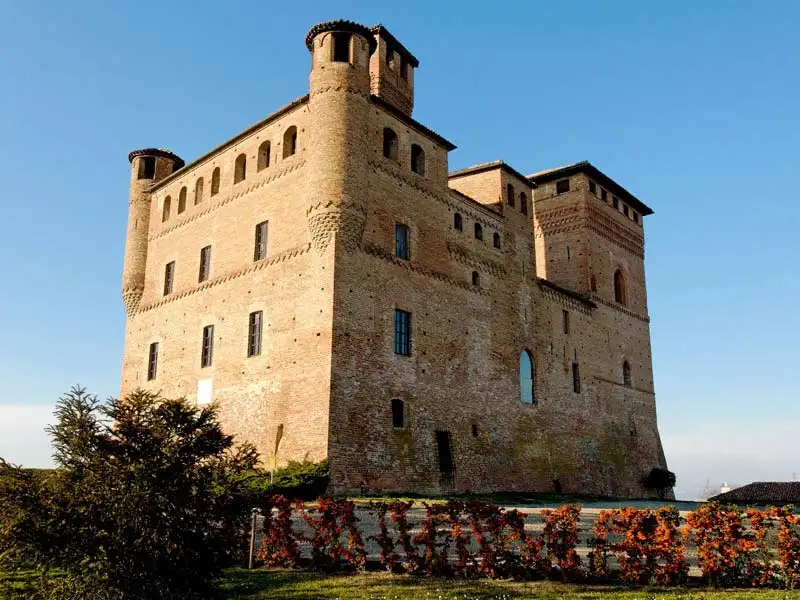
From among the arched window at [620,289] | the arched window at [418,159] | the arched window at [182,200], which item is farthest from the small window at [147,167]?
the arched window at [620,289]

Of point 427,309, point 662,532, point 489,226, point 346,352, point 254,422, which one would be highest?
point 489,226

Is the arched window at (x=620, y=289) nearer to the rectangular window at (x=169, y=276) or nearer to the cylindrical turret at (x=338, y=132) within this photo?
the cylindrical turret at (x=338, y=132)

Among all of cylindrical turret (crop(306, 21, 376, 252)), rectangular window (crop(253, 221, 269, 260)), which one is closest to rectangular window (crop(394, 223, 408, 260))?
cylindrical turret (crop(306, 21, 376, 252))

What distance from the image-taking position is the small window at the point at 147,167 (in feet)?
91.5

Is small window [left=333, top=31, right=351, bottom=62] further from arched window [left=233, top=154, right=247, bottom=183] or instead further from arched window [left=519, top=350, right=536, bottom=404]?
arched window [left=519, top=350, right=536, bottom=404]

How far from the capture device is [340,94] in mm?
20312

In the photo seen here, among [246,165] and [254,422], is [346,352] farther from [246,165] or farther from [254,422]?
[246,165]

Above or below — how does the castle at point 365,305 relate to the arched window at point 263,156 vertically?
below

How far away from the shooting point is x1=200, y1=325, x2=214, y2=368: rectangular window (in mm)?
22686

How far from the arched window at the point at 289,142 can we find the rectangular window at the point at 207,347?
6.22 meters

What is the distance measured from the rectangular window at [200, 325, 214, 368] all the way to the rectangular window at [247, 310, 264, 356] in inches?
79.6

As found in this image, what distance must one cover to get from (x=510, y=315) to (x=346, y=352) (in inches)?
346


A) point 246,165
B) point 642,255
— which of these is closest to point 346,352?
point 246,165

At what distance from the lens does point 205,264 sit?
79.5ft
